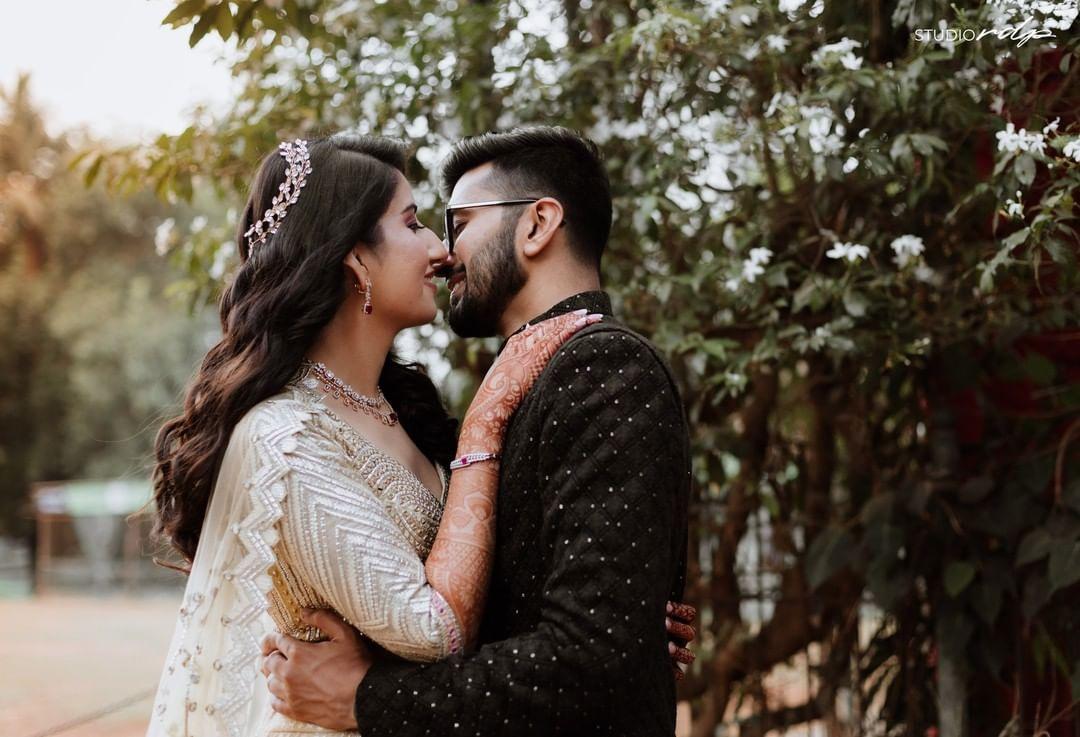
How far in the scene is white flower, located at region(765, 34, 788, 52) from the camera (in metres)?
3.15

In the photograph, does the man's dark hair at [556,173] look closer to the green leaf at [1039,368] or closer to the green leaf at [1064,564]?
the green leaf at [1064,564]

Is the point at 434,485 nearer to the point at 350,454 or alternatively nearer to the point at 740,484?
the point at 350,454

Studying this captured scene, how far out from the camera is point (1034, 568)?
134 inches

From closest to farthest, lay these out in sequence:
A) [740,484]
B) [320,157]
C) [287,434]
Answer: [287,434] < [320,157] < [740,484]

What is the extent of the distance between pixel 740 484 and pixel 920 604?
36.2 inches

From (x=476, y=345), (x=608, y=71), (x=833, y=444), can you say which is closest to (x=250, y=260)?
(x=476, y=345)

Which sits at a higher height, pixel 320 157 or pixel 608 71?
pixel 608 71

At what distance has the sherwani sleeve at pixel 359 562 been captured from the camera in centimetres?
178

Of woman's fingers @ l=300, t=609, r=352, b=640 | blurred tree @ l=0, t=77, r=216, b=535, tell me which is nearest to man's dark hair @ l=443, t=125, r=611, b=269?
woman's fingers @ l=300, t=609, r=352, b=640

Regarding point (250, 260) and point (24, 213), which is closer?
point (250, 260)

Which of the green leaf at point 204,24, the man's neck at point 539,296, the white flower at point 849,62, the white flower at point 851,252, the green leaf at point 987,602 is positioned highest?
the green leaf at point 204,24

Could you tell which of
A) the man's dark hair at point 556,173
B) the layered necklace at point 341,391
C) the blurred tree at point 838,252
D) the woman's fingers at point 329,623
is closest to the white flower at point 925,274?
the blurred tree at point 838,252

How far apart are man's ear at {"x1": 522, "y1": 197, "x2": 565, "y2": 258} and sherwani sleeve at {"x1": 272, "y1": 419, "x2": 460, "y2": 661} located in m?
0.57

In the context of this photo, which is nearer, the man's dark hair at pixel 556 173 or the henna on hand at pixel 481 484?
the henna on hand at pixel 481 484
